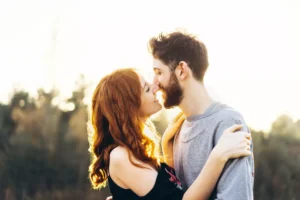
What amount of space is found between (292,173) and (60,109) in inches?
175

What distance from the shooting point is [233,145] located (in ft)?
8.21

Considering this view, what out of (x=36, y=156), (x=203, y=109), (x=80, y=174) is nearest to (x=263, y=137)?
(x=80, y=174)

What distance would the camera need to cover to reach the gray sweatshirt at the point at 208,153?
8.21 ft

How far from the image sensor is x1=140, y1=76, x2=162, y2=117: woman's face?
2805 mm

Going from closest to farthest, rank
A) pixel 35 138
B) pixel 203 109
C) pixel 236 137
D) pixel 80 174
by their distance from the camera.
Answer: pixel 236 137 → pixel 203 109 → pixel 80 174 → pixel 35 138

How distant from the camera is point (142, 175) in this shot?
2.64 m

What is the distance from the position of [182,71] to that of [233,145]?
0.51 meters

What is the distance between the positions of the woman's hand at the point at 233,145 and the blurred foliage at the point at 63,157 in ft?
19.1

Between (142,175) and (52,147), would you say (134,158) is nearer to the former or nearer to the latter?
(142,175)

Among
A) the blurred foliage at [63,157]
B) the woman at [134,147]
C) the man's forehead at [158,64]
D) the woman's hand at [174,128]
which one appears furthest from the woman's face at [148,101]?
the blurred foliage at [63,157]

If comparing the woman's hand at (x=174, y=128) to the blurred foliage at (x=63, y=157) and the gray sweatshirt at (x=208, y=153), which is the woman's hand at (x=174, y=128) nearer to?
the gray sweatshirt at (x=208, y=153)

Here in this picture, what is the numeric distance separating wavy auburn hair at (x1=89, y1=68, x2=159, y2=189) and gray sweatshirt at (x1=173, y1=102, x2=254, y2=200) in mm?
174

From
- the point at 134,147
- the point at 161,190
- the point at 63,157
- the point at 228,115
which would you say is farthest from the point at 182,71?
the point at 63,157

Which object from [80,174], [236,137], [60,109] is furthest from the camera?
[60,109]
